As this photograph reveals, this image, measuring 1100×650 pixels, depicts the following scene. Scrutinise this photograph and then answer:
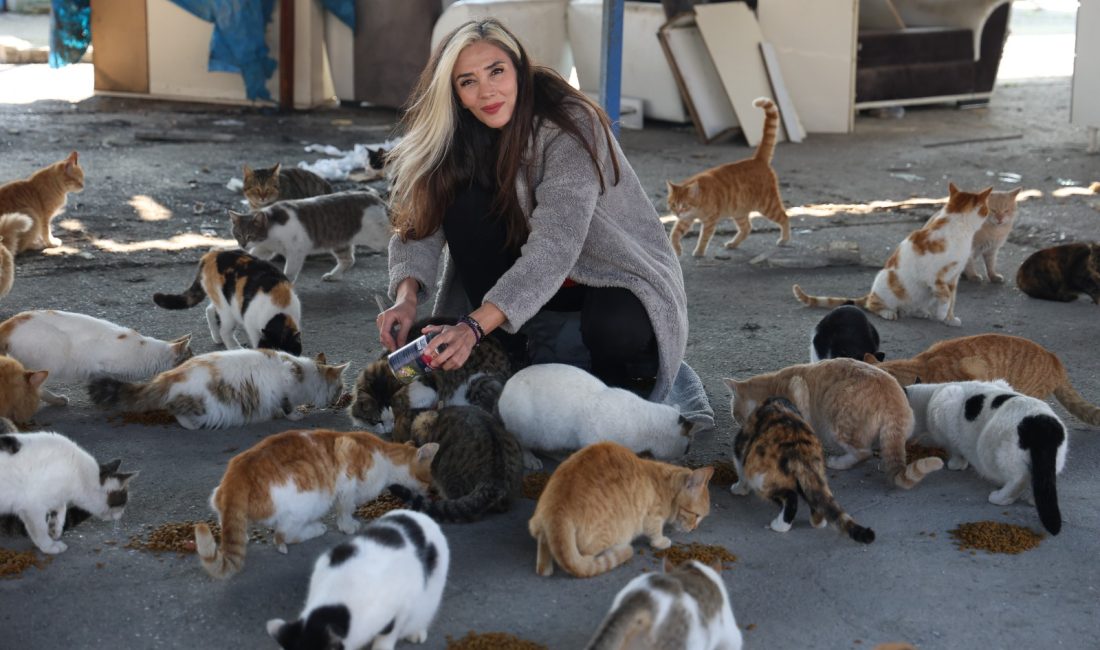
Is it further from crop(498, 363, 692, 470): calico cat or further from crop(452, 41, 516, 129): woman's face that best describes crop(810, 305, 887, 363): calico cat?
crop(452, 41, 516, 129): woman's face

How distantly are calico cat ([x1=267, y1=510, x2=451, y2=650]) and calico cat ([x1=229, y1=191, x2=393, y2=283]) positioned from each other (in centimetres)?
314

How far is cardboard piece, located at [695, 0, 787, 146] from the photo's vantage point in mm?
9352

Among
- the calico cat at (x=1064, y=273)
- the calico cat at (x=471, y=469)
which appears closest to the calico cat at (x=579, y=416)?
the calico cat at (x=471, y=469)

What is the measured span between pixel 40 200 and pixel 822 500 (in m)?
4.78

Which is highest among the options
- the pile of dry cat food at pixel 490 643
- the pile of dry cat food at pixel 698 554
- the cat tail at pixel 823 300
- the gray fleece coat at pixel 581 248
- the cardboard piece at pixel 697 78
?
the cardboard piece at pixel 697 78

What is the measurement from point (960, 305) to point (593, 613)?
11.0 ft

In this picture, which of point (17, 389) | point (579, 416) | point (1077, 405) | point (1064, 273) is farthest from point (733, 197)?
point (17, 389)

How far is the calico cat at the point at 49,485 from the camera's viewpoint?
10.00ft

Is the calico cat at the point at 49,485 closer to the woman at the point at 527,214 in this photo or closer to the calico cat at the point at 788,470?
the woman at the point at 527,214

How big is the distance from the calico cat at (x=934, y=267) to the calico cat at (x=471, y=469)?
2473 millimetres

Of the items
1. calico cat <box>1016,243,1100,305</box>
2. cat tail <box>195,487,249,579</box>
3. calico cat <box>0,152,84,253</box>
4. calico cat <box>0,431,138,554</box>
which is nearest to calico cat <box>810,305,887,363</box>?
calico cat <box>1016,243,1100,305</box>

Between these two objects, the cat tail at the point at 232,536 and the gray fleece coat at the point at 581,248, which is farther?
the gray fleece coat at the point at 581,248

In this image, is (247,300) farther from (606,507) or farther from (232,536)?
(606,507)

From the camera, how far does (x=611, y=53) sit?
670 centimetres
